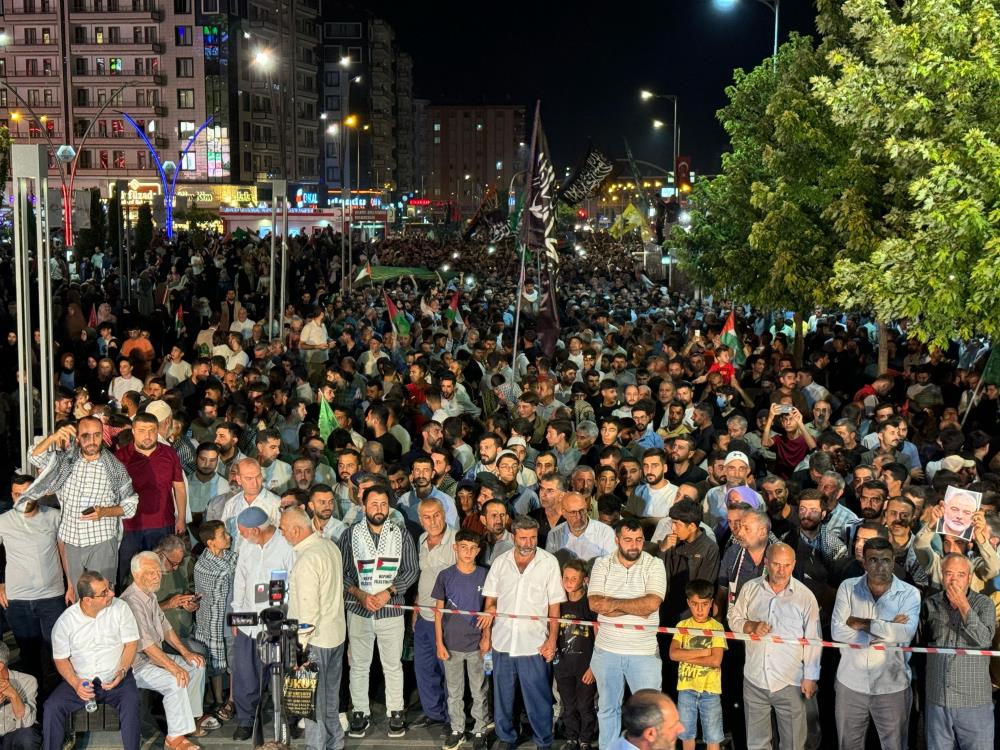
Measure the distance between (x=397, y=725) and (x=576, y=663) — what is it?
1.39 m

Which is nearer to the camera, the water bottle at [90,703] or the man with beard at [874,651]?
the man with beard at [874,651]

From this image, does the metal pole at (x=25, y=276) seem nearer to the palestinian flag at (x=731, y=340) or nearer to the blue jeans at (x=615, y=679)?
the blue jeans at (x=615, y=679)

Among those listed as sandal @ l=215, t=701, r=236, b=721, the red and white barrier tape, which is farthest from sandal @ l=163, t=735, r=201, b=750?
the red and white barrier tape

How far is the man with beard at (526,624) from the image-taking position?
8031 millimetres

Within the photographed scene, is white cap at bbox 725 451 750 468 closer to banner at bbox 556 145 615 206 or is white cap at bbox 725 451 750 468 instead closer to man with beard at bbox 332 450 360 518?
man with beard at bbox 332 450 360 518

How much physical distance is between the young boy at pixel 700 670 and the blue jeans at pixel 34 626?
15.0ft

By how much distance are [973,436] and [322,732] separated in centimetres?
701

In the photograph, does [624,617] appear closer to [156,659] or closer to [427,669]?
[427,669]

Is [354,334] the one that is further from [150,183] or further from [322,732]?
[150,183]

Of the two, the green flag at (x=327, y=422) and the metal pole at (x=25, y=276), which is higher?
the metal pole at (x=25, y=276)

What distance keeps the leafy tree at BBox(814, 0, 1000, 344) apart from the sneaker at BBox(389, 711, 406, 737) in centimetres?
722

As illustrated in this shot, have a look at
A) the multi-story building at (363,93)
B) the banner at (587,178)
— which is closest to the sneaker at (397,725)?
the banner at (587,178)

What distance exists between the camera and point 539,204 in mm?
15344

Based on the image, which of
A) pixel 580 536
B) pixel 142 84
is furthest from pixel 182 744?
pixel 142 84
